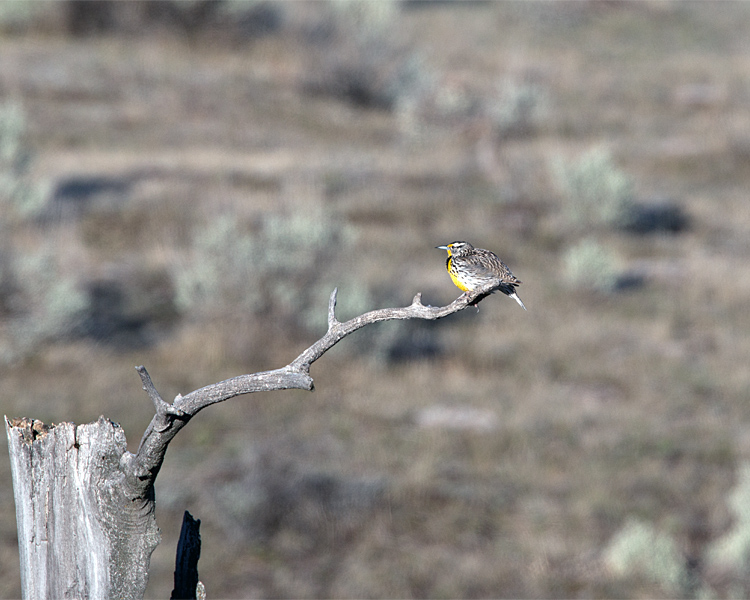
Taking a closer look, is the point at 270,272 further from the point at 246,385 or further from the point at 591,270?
the point at 246,385

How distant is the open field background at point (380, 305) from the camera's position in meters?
9.45

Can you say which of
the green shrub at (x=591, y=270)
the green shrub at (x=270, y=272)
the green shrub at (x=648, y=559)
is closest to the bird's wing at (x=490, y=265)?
the green shrub at (x=648, y=559)

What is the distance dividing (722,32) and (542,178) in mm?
23952

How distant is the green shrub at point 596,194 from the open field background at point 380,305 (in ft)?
0.22

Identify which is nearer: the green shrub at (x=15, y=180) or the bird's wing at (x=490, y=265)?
the bird's wing at (x=490, y=265)

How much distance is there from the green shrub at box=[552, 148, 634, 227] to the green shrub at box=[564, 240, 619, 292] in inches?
139

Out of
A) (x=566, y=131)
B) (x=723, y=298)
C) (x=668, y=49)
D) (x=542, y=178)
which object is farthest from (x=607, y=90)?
(x=723, y=298)

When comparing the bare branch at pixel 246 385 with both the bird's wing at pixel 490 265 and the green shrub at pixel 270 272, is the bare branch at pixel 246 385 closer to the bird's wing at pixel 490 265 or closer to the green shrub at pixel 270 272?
the bird's wing at pixel 490 265

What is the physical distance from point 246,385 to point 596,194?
58.2ft

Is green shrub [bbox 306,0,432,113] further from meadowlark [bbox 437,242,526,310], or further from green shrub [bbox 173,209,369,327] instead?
meadowlark [bbox 437,242,526,310]

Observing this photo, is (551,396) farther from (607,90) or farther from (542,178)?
(607,90)

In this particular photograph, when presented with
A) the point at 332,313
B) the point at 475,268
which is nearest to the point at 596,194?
the point at 475,268

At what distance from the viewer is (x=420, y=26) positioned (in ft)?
124

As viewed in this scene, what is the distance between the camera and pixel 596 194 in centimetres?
1925
